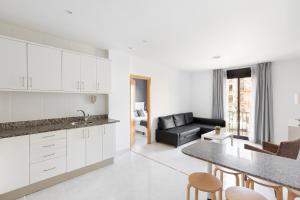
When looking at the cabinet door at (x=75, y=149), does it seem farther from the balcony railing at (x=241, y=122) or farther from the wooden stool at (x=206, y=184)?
the balcony railing at (x=241, y=122)

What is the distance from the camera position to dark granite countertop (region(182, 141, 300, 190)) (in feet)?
3.74

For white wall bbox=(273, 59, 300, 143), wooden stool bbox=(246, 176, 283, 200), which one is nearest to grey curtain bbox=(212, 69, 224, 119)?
white wall bbox=(273, 59, 300, 143)

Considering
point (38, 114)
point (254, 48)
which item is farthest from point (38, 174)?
point (254, 48)

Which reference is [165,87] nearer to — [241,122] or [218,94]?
[218,94]

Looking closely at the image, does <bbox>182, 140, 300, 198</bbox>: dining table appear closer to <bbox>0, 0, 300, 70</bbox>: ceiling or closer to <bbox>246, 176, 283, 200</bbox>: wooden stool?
<bbox>246, 176, 283, 200</bbox>: wooden stool

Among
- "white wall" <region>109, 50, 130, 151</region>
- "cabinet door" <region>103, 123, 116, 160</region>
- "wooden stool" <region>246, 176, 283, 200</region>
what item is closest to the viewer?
"wooden stool" <region>246, 176, 283, 200</region>

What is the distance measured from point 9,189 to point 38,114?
1172 millimetres

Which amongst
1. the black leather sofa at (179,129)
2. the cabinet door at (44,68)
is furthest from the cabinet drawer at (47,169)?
the black leather sofa at (179,129)

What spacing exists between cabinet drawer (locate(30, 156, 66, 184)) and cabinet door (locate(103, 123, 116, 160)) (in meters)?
0.79

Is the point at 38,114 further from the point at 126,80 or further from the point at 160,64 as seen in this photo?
the point at 160,64

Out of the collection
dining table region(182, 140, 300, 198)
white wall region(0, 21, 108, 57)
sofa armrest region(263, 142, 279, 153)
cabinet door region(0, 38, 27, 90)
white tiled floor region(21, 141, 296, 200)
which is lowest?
white tiled floor region(21, 141, 296, 200)

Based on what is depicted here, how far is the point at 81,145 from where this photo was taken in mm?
2787

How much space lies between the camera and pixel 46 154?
92.9 inches

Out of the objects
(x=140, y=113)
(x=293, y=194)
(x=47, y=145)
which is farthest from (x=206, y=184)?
(x=140, y=113)
